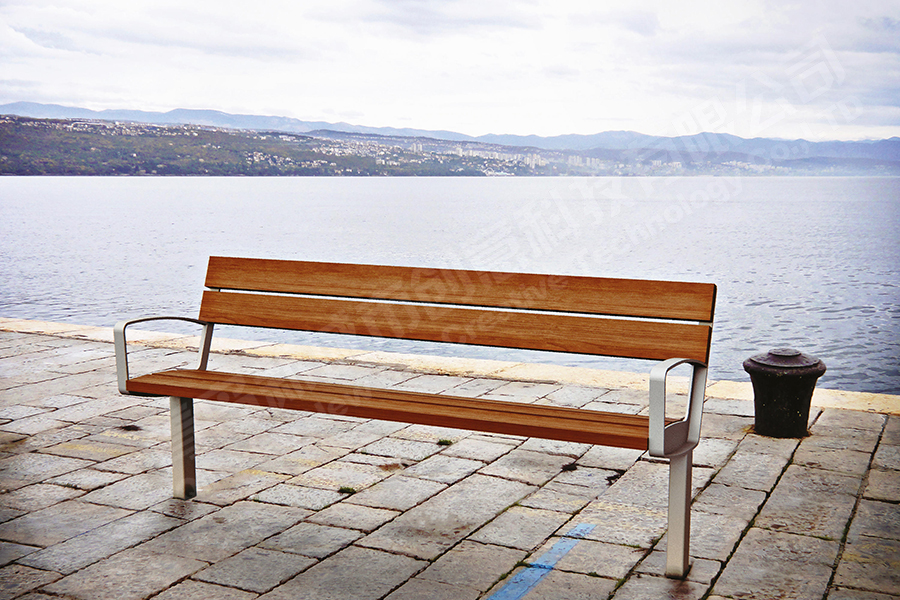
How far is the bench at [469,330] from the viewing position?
3.04m

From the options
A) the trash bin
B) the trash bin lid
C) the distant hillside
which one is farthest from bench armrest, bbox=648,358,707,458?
the distant hillside

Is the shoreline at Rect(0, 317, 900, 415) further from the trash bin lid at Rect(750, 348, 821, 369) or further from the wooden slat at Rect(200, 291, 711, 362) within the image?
the wooden slat at Rect(200, 291, 711, 362)

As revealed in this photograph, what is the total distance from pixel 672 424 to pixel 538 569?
74cm

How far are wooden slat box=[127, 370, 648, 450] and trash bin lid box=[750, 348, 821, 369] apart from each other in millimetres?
2001

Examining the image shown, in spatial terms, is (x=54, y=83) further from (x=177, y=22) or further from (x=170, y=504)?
(x=170, y=504)

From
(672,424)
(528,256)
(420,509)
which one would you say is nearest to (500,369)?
(420,509)

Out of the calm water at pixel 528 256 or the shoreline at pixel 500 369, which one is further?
the calm water at pixel 528 256

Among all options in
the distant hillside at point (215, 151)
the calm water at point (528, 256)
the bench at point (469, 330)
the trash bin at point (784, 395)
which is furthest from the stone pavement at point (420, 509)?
the distant hillside at point (215, 151)

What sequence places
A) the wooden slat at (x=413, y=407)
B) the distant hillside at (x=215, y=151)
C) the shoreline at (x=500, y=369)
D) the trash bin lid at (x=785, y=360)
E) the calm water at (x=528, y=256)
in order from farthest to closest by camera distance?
the distant hillside at (x=215, y=151) < the calm water at (x=528, y=256) < the shoreline at (x=500, y=369) < the trash bin lid at (x=785, y=360) < the wooden slat at (x=413, y=407)

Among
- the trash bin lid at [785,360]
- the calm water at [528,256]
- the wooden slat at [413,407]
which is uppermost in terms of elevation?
the wooden slat at [413,407]

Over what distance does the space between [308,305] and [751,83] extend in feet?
10.3

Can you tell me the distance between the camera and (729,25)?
10328 mm

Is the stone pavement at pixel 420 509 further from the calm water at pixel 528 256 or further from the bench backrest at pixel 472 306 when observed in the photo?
the calm water at pixel 528 256

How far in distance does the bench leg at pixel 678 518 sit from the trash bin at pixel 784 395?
196cm
